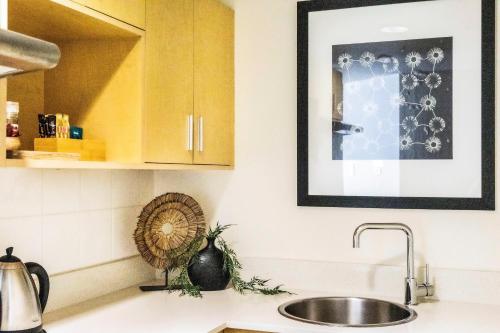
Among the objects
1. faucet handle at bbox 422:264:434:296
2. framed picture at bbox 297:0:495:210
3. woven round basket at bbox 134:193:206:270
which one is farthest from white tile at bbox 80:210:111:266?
faucet handle at bbox 422:264:434:296

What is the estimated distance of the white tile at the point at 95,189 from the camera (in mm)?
2402

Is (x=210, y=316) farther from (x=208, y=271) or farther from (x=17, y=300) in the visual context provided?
(x=17, y=300)

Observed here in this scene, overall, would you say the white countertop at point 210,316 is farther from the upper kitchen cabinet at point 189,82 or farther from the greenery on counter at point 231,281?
the upper kitchen cabinet at point 189,82

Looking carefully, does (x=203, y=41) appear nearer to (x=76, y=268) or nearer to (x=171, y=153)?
(x=171, y=153)

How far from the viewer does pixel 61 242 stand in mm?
2277

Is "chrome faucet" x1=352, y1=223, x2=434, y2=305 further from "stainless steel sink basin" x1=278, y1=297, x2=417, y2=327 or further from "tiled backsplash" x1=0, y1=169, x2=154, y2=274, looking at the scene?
"tiled backsplash" x1=0, y1=169, x2=154, y2=274

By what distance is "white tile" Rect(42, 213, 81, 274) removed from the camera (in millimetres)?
2213

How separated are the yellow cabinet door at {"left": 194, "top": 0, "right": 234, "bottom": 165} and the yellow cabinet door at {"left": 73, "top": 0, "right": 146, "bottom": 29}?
404mm

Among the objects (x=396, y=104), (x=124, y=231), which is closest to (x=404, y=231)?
(x=396, y=104)

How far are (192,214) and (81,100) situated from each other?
0.78 meters

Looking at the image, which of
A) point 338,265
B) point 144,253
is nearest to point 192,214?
point 144,253

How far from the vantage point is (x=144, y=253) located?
256 cm

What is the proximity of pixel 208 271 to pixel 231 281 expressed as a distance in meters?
0.17

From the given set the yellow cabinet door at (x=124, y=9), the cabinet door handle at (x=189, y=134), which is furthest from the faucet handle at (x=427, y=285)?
the yellow cabinet door at (x=124, y=9)
